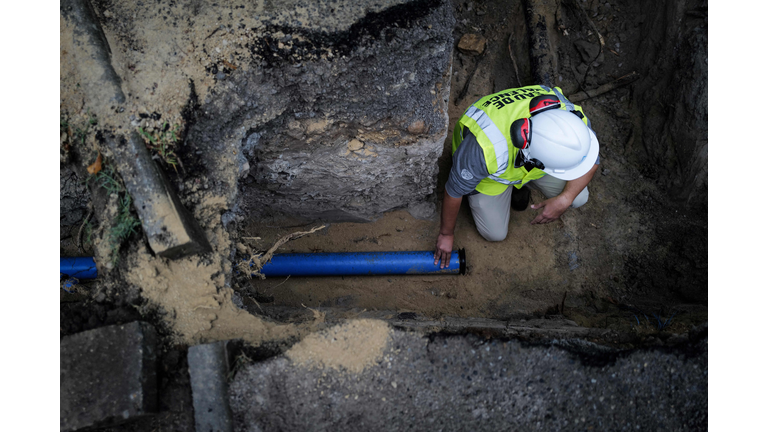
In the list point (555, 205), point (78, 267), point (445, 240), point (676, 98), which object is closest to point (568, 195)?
point (555, 205)

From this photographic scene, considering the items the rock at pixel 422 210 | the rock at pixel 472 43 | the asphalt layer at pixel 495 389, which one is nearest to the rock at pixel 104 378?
the asphalt layer at pixel 495 389

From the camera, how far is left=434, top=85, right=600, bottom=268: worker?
88.5 inches

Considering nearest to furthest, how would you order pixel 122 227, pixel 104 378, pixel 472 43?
1. pixel 104 378
2. pixel 122 227
3. pixel 472 43

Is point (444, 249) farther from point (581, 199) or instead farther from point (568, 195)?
point (581, 199)

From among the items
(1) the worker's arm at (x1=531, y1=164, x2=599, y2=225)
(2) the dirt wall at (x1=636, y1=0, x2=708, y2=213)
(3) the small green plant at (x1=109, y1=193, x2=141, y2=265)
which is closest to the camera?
(3) the small green plant at (x1=109, y1=193, x2=141, y2=265)

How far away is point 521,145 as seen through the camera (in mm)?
2291

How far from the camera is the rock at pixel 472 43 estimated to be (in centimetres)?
361

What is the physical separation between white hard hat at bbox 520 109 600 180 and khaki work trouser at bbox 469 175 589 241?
0.75 meters

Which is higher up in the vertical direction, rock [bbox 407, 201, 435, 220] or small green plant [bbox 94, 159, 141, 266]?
small green plant [bbox 94, 159, 141, 266]

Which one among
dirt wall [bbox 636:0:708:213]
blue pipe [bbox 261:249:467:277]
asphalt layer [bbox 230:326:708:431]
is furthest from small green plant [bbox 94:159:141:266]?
dirt wall [bbox 636:0:708:213]

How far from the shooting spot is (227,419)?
1857 mm

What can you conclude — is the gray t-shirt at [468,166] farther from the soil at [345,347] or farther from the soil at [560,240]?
the soil at [345,347]

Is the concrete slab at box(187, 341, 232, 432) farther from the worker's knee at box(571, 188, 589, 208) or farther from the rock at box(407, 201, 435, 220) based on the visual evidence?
the worker's knee at box(571, 188, 589, 208)

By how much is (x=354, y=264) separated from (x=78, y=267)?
181 centimetres
